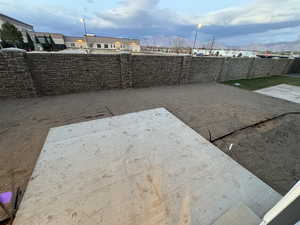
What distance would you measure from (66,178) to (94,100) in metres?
3.15

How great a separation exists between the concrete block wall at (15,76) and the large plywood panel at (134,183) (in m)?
3.26

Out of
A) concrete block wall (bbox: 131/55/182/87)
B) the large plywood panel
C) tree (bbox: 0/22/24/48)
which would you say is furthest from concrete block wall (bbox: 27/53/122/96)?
tree (bbox: 0/22/24/48)

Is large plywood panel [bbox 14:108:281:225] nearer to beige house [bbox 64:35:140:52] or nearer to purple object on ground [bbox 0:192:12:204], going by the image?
purple object on ground [bbox 0:192:12:204]

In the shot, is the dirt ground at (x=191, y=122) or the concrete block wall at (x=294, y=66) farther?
the concrete block wall at (x=294, y=66)

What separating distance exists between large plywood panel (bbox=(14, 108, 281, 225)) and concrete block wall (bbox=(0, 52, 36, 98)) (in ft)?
10.7

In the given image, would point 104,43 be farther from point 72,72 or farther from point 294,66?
point 294,66

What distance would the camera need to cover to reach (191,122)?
317 centimetres

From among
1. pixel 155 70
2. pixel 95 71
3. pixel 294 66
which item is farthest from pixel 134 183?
pixel 294 66

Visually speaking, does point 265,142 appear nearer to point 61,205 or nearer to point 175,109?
point 175,109

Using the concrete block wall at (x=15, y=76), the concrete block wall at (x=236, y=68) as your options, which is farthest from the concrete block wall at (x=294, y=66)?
the concrete block wall at (x=15, y=76)

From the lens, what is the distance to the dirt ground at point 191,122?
1904 millimetres

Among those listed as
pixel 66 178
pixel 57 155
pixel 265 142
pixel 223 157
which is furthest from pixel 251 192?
pixel 57 155

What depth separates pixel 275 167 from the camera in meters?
1.98

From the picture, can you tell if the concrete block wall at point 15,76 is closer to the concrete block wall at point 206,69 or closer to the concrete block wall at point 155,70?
the concrete block wall at point 155,70
